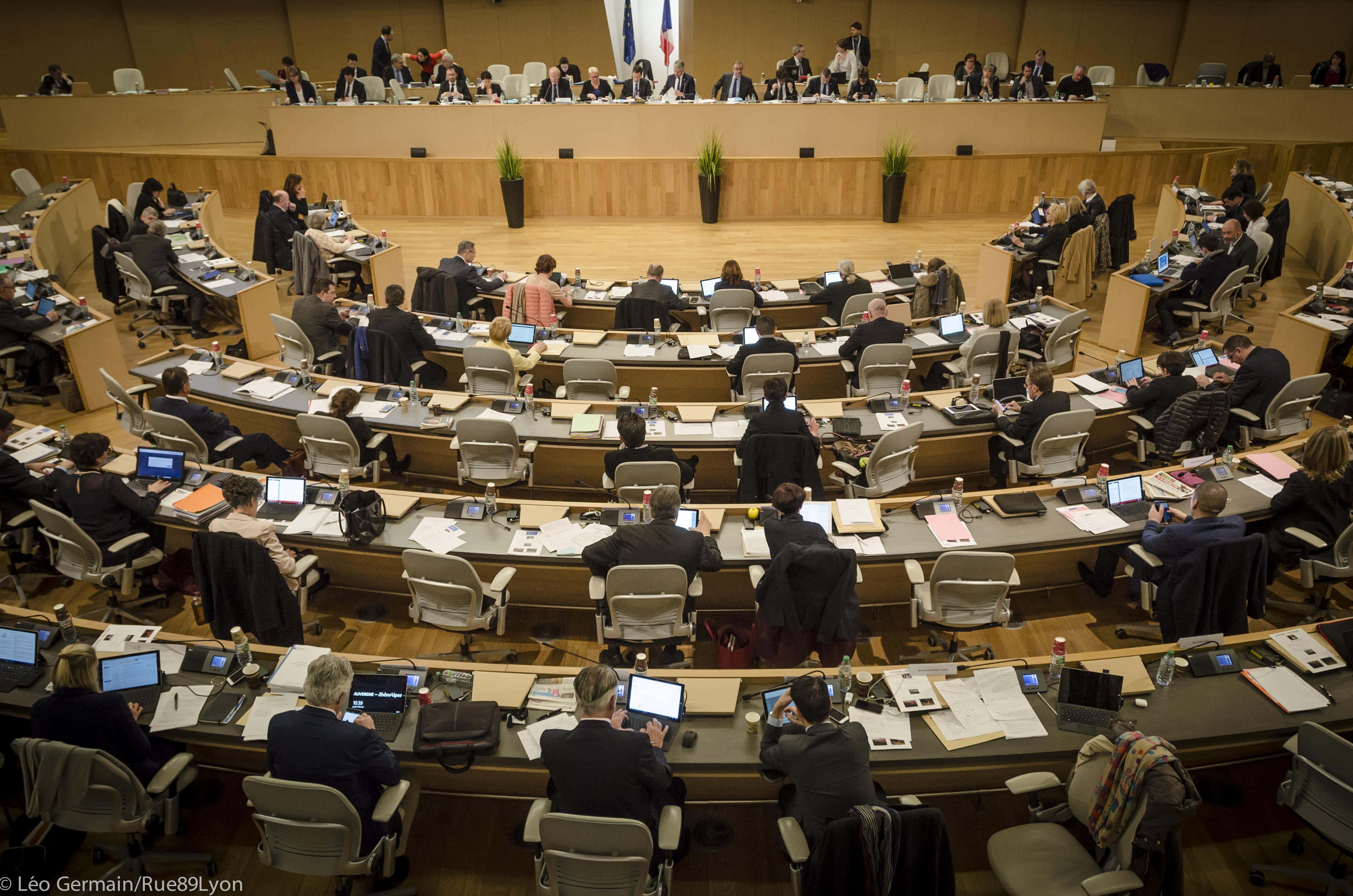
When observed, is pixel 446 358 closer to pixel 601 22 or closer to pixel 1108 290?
pixel 1108 290

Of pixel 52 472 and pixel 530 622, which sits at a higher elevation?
pixel 52 472

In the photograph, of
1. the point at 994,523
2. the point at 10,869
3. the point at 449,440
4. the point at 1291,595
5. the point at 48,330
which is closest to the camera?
the point at 10,869

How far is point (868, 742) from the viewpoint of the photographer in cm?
361

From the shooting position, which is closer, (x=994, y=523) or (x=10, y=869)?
(x=10, y=869)

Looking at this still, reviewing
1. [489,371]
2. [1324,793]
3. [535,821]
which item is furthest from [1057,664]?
[489,371]

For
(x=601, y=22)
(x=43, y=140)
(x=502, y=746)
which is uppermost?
(x=601, y=22)

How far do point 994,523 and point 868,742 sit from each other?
2345 millimetres

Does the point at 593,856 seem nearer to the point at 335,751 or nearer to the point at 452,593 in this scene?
the point at 335,751

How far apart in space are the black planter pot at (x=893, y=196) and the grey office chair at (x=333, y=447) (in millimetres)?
9862

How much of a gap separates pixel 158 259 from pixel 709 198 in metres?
7.69

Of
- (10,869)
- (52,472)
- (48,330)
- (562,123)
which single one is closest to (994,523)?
(10,869)

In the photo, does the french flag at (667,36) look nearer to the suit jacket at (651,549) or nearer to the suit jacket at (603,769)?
the suit jacket at (651,549)

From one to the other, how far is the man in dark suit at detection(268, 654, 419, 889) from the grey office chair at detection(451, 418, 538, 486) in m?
2.78

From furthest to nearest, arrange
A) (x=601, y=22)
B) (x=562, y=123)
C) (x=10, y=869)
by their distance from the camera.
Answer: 1. (x=601, y=22)
2. (x=562, y=123)
3. (x=10, y=869)
